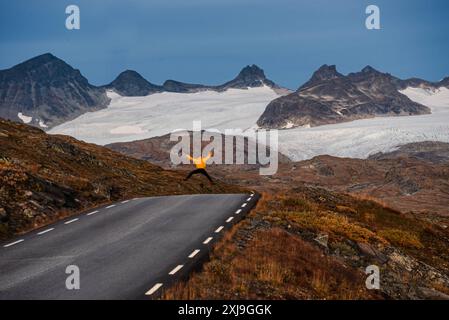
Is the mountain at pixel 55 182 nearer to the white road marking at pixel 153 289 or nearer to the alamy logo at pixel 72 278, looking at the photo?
the alamy logo at pixel 72 278

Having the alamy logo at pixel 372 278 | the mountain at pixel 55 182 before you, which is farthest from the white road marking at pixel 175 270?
the mountain at pixel 55 182

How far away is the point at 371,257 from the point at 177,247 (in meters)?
7.22

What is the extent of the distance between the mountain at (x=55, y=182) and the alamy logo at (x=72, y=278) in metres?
6.73

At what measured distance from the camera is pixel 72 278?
1391 cm

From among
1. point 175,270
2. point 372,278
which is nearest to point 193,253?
point 175,270

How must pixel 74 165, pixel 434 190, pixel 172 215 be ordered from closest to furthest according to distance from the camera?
pixel 172 215 → pixel 74 165 → pixel 434 190

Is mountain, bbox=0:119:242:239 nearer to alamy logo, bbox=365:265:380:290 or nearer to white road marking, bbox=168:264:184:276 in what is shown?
white road marking, bbox=168:264:184:276

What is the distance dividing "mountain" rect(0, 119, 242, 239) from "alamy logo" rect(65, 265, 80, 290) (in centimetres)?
673

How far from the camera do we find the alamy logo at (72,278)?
13.2m

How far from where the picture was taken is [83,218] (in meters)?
23.7

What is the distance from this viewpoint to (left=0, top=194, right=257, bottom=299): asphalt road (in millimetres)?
13242

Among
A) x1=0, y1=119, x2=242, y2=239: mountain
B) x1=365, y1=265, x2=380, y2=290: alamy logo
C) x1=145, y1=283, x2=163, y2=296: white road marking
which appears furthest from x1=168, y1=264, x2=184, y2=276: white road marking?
x1=0, y1=119, x2=242, y2=239: mountain
